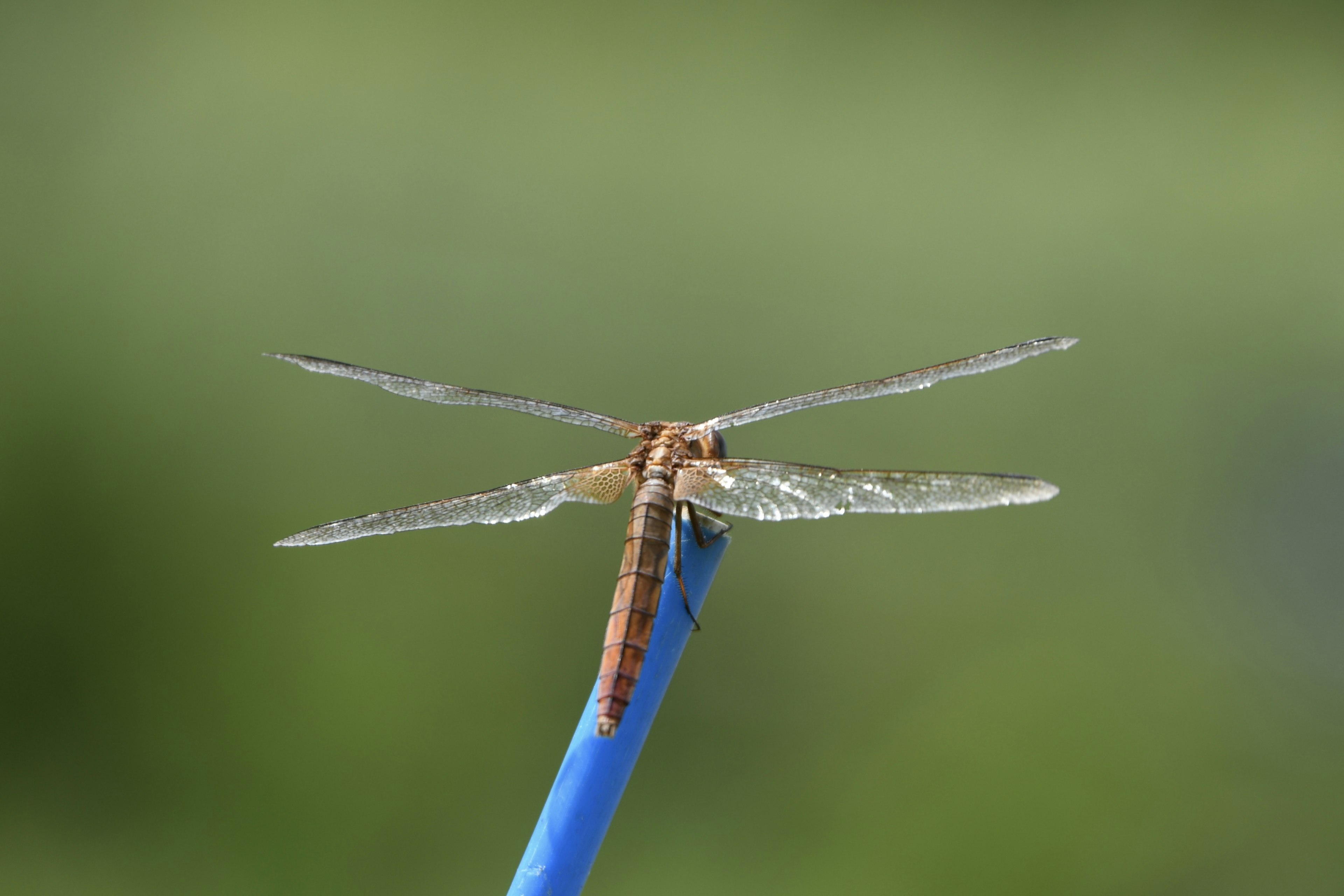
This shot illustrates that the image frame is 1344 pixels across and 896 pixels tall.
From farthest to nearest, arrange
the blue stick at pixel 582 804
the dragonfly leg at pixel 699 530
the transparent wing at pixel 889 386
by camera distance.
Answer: the transparent wing at pixel 889 386 → the dragonfly leg at pixel 699 530 → the blue stick at pixel 582 804

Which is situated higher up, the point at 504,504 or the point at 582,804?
the point at 504,504

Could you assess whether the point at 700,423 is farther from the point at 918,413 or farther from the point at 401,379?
the point at 918,413

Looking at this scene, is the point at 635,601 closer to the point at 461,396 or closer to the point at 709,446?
the point at 709,446

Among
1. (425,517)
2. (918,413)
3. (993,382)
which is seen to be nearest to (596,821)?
(425,517)

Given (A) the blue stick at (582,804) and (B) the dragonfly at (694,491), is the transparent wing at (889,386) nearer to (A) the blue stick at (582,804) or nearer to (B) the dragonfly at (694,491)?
(B) the dragonfly at (694,491)

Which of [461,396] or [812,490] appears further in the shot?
[461,396]

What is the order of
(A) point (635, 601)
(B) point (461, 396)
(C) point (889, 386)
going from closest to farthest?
(A) point (635, 601)
(C) point (889, 386)
(B) point (461, 396)

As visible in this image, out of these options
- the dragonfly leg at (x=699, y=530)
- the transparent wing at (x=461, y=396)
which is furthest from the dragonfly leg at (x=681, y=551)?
the transparent wing at (x=461, y=396)

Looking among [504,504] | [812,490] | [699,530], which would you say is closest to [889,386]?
[812,490]
